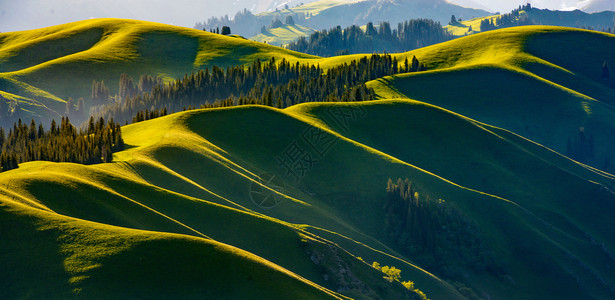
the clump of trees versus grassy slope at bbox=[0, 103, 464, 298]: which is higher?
grassy slope at bbox=[0, 103, 464, 298]

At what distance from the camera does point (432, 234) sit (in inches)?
4478

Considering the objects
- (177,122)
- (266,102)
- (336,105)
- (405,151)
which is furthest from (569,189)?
(177,122)

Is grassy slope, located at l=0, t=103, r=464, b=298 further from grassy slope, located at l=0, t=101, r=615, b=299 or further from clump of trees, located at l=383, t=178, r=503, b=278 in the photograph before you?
clump of trees, located at l=383, t=178, r=503, b=278

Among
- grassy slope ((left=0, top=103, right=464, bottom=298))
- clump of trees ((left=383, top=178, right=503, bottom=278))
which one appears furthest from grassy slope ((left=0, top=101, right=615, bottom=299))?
clump of trees ((left=383, top=178, right=503, bottom=278))

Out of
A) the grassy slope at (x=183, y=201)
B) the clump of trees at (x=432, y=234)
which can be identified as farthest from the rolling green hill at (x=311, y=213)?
the clump of trees at (x=432, y=234)

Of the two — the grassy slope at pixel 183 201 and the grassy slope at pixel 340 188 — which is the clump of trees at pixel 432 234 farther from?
the grassy slope at pixel 183 201

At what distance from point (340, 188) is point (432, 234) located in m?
18.7

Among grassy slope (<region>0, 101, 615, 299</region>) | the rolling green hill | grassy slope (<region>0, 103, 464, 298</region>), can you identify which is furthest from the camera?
grassy slope (<region>0, 101, 615, 299</region>)

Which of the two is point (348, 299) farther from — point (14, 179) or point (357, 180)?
point (357, 180)

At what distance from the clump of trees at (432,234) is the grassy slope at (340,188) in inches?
108

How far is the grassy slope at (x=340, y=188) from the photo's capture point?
6712cm

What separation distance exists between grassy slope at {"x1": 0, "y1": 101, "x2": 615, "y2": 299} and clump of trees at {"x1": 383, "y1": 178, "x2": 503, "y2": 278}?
2736 mm

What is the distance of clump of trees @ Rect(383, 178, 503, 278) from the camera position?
110625 millimetres

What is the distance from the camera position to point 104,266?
4691cm
